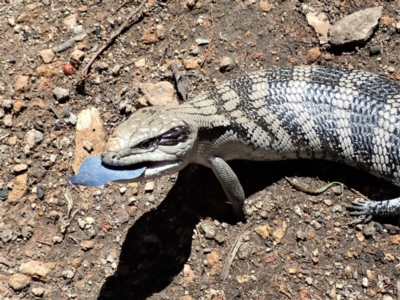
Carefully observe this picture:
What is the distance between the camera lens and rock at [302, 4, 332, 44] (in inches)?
205

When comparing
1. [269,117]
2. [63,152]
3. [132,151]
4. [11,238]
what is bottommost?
[11,238]

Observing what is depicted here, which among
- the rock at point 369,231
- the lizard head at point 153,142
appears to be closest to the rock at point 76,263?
the lizard head at point 153,142

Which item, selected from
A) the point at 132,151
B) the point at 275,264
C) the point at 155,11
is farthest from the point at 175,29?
the point at 275,264

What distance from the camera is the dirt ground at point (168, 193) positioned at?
4469 mm

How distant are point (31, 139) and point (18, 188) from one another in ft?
1.43

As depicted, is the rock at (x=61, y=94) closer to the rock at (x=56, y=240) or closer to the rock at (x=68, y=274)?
the rock at (x=56, y=240)

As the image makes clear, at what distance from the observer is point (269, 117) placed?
14.6 ft

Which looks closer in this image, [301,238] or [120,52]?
[301,238]

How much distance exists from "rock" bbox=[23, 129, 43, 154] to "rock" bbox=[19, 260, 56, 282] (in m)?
0.95

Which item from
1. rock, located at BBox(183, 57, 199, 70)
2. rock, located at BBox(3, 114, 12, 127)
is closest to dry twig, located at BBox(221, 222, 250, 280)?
rock, located at BBox(183, 57, 199, 70)

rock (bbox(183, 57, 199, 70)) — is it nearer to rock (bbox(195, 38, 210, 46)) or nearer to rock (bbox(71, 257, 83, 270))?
rock (bbox(195, 38, 210, 46))

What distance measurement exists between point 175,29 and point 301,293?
258 cm

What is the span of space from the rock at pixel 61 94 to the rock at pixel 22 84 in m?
0.25

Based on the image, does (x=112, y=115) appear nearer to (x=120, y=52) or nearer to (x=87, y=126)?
(x=87, y=126)
